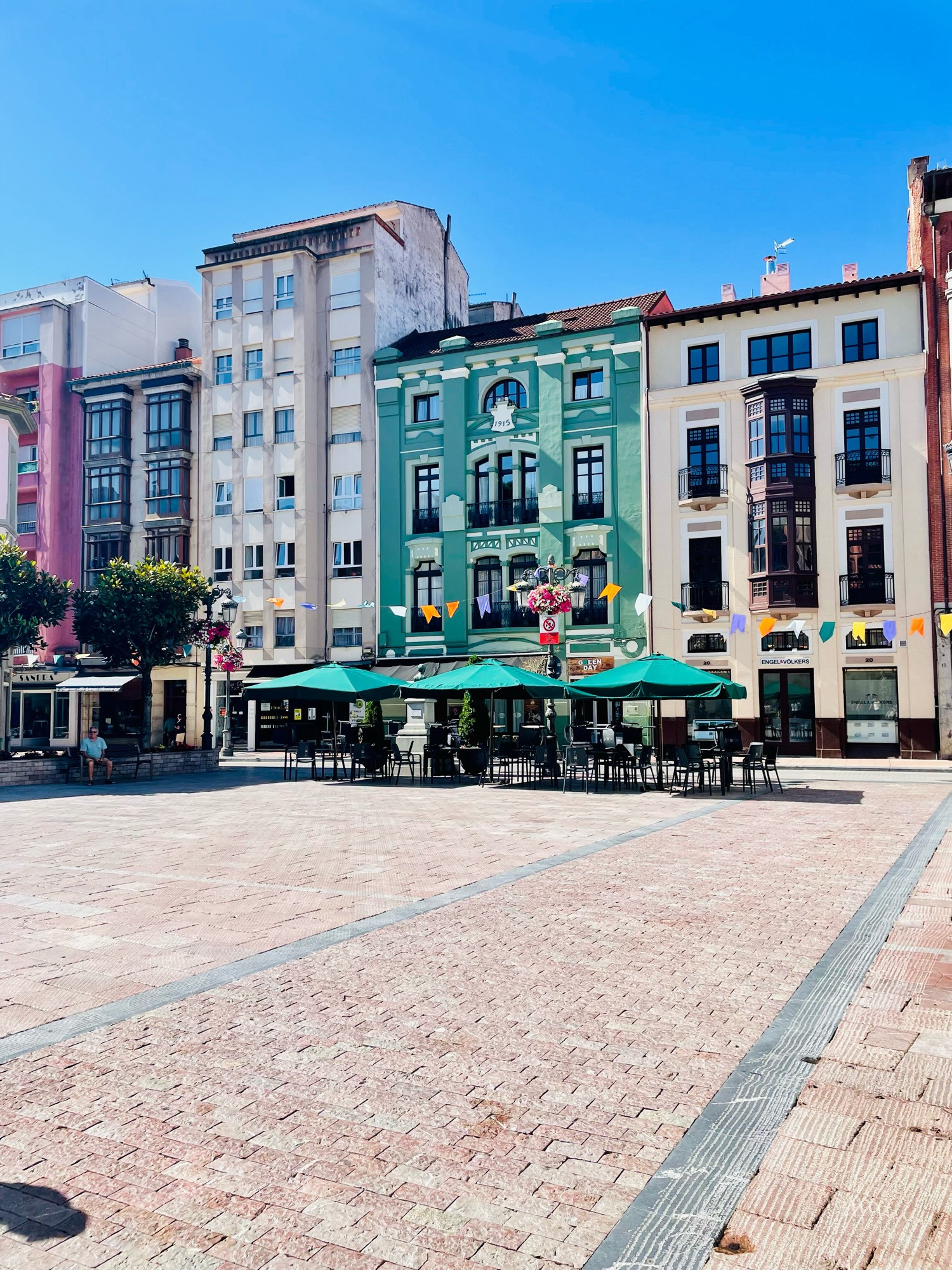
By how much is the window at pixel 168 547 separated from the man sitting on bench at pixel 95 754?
2073 cm

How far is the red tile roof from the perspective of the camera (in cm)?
3531

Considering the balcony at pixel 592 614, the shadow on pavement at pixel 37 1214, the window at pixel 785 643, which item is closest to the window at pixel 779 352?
the window at pixel 785 643

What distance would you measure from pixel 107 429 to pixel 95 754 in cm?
2613

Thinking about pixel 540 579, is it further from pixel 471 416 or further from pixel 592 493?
pixel 471 416

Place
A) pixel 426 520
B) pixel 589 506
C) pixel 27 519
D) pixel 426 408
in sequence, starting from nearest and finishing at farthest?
pixel 589 506, pixel 426 520, pixel 426 408, pixel 27 519

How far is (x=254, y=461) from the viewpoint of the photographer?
40.5 m

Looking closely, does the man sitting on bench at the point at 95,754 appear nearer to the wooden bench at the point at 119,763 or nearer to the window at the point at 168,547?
the wooden bench at the point at 119,763

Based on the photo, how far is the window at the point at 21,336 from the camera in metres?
44.5

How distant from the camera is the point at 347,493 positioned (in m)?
39.2

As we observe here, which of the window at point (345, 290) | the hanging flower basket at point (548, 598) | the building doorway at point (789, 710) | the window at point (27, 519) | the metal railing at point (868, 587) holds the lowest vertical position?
the building doorway at point (789, 710)

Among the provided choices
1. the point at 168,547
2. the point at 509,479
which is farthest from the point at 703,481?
the point at 168,547

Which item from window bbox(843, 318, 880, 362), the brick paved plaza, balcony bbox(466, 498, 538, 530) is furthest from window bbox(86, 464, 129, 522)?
the brick paved plaza

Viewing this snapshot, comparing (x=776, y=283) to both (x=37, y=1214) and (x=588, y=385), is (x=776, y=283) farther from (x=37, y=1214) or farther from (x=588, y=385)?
(x=37, y=1214)

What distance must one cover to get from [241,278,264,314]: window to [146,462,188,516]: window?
721cm
